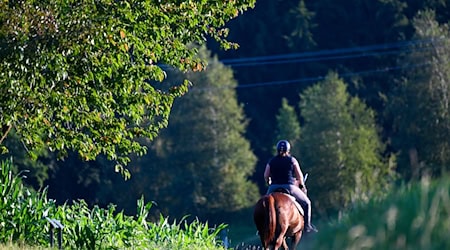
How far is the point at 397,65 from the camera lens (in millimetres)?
70875

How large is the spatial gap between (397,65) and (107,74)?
180 ft

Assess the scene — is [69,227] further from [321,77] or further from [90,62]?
[321,77]

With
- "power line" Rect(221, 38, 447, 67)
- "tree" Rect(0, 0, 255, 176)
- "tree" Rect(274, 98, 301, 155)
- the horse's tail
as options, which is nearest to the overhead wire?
"power line" Rect(221, 38, 447, 67)

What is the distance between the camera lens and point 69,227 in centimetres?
1733

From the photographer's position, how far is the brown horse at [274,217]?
2023cm

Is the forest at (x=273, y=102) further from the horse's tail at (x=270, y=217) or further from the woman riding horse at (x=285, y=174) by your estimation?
the horse's tail at (x=270, y=217)

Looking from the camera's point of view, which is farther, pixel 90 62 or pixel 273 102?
pixel 273 102

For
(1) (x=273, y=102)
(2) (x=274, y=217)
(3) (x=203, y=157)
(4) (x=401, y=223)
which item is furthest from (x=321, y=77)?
(4) (x=401, y=223)

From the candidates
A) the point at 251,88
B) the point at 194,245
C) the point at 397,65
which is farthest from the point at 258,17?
the point at 194,245

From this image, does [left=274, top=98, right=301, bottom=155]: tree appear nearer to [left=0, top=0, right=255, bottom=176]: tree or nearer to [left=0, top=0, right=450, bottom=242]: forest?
[left=0, top=0, right=450, bottom=242]: forest

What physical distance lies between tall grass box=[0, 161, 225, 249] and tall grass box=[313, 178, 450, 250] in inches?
266

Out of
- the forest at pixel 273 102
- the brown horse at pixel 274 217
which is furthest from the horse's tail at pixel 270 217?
the forest at pixel 273 102

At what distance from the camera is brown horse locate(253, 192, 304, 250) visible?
2023 cm

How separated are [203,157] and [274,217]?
57.2m
